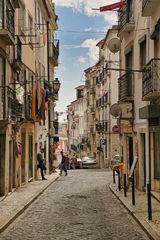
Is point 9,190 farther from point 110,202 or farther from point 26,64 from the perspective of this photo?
point 26,64

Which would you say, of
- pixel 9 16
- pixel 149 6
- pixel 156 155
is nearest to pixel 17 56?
pixel 9 16

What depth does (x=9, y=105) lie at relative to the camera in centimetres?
1867

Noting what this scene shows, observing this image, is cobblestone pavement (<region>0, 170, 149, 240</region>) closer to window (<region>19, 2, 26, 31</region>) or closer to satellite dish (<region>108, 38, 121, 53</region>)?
satellite dish (<region>108, 38, 121, 53</region>)

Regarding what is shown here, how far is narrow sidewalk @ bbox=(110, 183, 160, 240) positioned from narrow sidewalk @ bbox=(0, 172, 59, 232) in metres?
3.14

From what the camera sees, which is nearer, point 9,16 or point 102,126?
point 9,16

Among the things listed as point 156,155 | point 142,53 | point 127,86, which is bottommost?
point 156,155

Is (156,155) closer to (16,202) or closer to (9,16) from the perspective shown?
(16,202)

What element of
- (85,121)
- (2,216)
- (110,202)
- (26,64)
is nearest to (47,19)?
(26,64)

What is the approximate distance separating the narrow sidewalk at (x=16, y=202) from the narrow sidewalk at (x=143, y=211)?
10.3 ft

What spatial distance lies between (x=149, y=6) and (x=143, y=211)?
6.62m

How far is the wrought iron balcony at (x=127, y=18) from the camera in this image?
20.9 meters

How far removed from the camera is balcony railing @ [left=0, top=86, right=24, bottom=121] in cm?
1783

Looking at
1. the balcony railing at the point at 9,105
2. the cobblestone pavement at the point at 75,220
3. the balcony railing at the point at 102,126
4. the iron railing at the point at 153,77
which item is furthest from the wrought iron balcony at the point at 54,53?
the iron railing at the point at 153,77

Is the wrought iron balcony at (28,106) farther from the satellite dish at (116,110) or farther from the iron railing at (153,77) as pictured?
the iron railing at (153,77)
